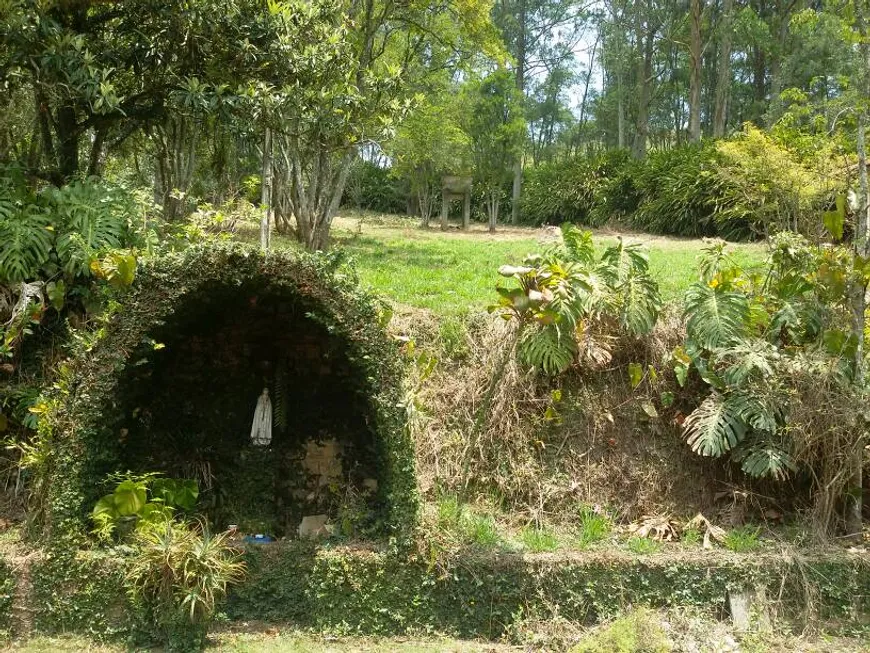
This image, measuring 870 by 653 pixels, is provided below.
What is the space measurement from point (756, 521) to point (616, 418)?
5.26 ft

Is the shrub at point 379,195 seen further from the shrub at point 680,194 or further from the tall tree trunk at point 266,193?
the tall tree trunk at point 266,193

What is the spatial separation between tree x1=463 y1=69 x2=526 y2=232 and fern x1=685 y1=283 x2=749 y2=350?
35.7 feet

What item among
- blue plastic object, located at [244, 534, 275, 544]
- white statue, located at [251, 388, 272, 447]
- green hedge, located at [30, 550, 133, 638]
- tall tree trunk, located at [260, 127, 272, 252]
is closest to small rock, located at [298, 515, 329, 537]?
blue plastic object, located at [244, 534, 275, 544]

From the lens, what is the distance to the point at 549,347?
7141 millimetres

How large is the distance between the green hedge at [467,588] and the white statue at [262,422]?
4.16 feet

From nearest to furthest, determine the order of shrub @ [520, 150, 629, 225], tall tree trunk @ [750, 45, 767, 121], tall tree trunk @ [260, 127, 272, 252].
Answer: tall tree trunk @ [260, 127, 272, 252] < shrub @ [520, 150, 629, 225] < tall tree trunk @ [750, 45, 767, 121]

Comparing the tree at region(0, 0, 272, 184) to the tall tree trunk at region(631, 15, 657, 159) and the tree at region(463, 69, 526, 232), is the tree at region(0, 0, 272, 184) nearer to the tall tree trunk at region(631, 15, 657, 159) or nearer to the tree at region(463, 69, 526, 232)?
the tree at region(463, 69, 526, 232)

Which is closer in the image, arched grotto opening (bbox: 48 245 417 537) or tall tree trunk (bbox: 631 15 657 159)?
arched grotto opening (bbox: 48 245 417 537)

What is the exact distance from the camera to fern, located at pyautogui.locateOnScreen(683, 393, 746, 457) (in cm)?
680

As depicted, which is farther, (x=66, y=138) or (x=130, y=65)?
(x=130, y=65)

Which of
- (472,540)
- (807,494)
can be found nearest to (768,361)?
(807,494)

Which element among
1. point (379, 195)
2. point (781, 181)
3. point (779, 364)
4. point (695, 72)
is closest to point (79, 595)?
point (779, 364)

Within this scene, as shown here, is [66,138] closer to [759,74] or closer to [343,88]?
[343,88]

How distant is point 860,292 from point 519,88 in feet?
76.5
